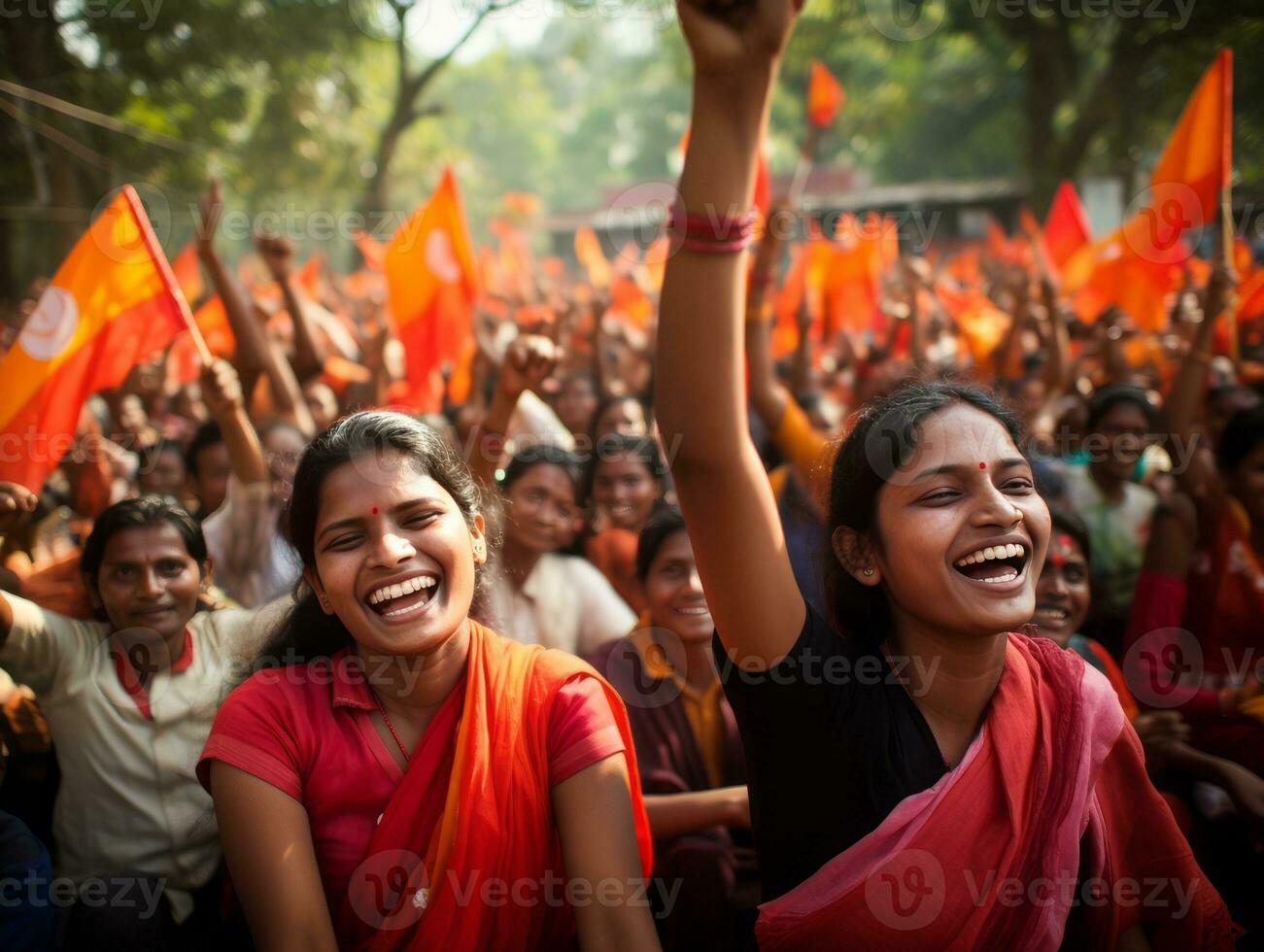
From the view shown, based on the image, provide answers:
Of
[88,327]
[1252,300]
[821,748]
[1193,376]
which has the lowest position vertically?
[821,748]

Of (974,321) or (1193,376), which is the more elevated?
(974,321)

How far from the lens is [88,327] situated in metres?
3.21

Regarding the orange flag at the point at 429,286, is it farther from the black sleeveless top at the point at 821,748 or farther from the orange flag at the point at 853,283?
the black sleeveless top at the point at 821,748

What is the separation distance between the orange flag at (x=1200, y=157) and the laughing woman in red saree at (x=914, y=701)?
389 centimetres

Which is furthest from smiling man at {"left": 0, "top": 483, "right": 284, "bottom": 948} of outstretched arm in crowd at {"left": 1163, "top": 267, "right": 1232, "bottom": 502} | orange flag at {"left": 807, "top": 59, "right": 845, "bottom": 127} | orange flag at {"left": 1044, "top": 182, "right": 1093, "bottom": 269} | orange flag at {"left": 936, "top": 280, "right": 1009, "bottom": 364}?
orange flag at {"left": 1044, "top": 182, "right": 1093, "bottom": 269}

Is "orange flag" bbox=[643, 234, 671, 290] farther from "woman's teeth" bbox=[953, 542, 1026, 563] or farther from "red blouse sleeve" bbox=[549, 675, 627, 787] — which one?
"woman's teeth" bbox=[953, 542, 1026, 563]

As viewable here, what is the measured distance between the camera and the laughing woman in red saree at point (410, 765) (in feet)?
5.83

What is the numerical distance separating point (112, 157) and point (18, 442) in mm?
7237

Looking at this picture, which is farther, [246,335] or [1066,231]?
[1066,231]

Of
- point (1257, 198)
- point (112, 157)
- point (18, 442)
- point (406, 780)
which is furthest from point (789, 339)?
point (1257, 198)

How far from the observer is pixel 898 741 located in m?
1.65

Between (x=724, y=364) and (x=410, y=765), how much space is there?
3.30ft

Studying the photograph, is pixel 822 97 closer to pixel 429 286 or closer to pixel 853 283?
pixel 853 283

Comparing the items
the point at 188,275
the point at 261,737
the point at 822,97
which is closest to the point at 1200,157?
the point at 822,97
